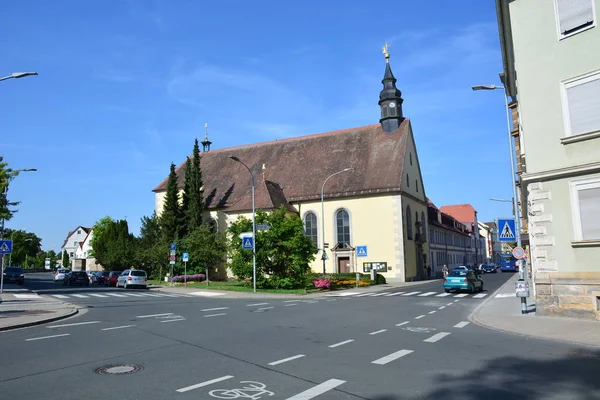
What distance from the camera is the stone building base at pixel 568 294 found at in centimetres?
1344

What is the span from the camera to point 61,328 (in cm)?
1243

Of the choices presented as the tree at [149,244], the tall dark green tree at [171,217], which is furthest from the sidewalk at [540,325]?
the tall dark green tree at [171,217]

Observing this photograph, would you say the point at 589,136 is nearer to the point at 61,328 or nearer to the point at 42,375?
the point at 42,375

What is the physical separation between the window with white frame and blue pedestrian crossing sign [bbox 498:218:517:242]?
423 centimetres

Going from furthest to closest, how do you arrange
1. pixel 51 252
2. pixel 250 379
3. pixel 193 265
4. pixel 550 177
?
pixel 51 252, pixel 193 265, pixel 550 177, pixel 250 379

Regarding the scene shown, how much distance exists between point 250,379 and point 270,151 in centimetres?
5010

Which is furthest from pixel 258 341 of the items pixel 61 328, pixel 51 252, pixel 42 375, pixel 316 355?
pixel 51 252

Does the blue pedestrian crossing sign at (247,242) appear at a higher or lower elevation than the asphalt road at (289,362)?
higher

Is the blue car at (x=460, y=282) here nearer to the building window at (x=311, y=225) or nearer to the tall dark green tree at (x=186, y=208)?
the building window at (x=311, y=225)

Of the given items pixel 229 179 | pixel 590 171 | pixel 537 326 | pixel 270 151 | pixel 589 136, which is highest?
pixel 270 151

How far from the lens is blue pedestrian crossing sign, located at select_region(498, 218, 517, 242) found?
17.1m

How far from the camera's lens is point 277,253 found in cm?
3027

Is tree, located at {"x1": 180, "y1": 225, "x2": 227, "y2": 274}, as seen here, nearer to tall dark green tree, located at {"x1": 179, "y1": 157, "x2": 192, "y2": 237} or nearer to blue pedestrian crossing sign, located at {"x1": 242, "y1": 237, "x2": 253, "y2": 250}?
tall dark green tree, located at {"x1": 179, "y1": 157, "x2": 192, "y2": 237}

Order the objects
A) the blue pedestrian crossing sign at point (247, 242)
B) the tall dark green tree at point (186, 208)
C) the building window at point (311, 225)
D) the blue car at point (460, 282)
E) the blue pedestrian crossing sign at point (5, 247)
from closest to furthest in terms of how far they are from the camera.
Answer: the blue pedestrian crossing sign at point (5, 247) → the blue car at point (460, 282) → the blue pedestrian crossing sign at point (247, 242) → the tall dark green tree at point (186, 208) → the building window at point (311, 225)
